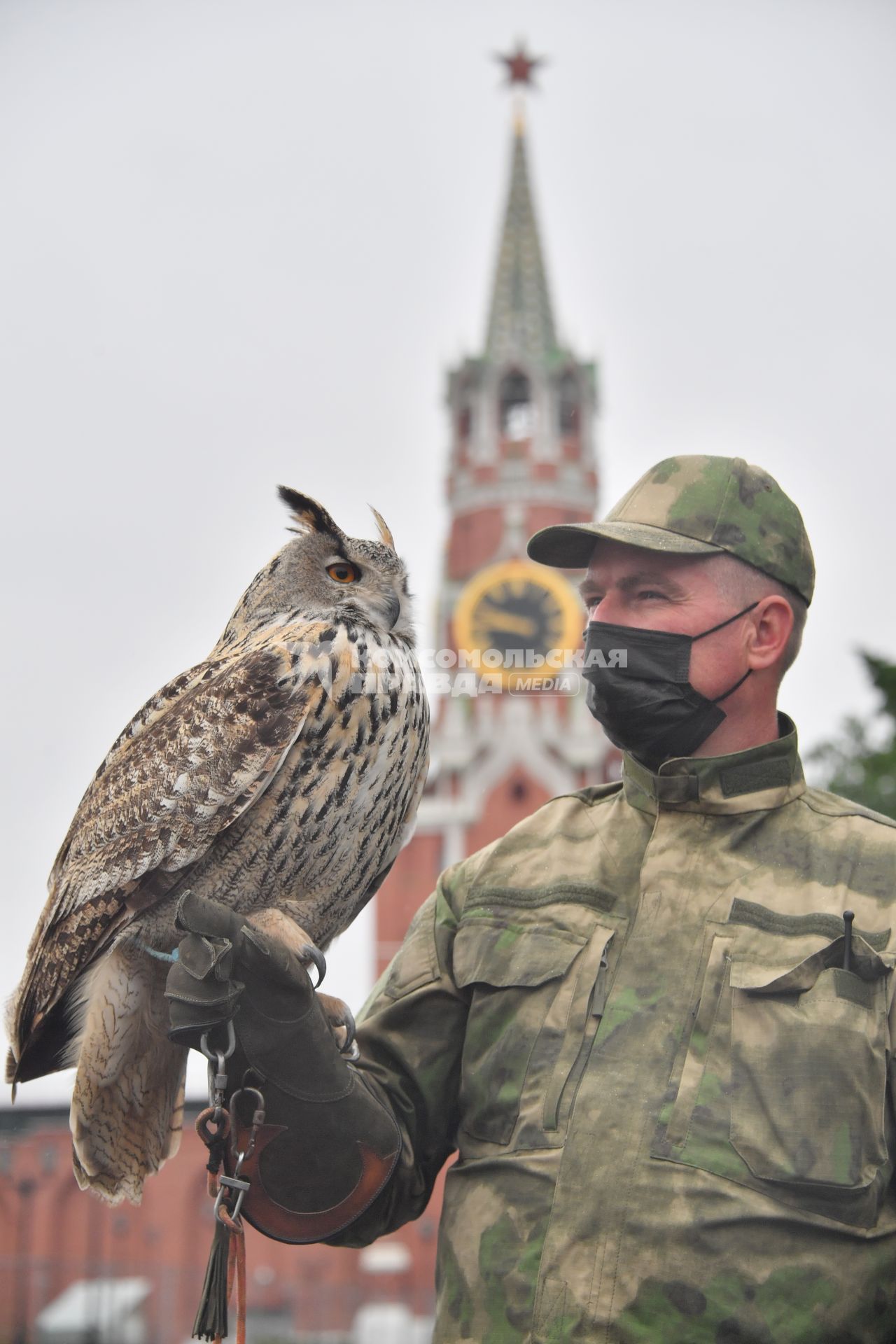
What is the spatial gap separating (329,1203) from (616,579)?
1.49m

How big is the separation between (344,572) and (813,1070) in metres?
1.52

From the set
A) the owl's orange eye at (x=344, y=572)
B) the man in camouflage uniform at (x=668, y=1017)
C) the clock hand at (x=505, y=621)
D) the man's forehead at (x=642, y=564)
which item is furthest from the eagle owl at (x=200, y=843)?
the clock hand at (x=505, y=621)

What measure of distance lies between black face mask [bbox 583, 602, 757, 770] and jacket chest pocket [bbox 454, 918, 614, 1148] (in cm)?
44

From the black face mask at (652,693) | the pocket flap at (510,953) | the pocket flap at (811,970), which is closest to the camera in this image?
the pocket flap at (811,970)

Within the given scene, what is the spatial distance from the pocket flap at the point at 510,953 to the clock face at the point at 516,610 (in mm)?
32150

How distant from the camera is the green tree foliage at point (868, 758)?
14086 millimetres

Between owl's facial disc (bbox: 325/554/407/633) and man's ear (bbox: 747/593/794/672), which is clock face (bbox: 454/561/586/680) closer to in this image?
owl's facial disc (bbox: 325/554/407/633)

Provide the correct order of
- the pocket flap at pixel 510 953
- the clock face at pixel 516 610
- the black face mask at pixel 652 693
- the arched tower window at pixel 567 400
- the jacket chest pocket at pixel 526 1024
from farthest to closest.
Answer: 1. the arched tower window at pixel 567 400
2. the clock face at pixel 516 610
3. the black face mask at pixel 652 693
4. the pocket flap at pixel 510 953
5. the jacket chest pocket at pixel 526 1024

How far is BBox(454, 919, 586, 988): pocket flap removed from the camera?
3.29 meters

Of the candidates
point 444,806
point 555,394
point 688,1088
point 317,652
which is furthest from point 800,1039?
point 555,394

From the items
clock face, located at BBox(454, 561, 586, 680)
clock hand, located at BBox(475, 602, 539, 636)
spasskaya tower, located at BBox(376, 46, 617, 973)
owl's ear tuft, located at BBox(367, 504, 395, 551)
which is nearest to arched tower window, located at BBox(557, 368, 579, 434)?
spasskaya tower, located at BBox(376, 46, 617, 973)

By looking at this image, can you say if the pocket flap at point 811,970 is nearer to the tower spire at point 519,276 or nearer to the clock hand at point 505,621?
the clock hand at point 505,621

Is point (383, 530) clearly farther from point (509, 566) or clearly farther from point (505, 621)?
point (509, 566)

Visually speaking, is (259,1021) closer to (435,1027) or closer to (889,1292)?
(435,1027)
